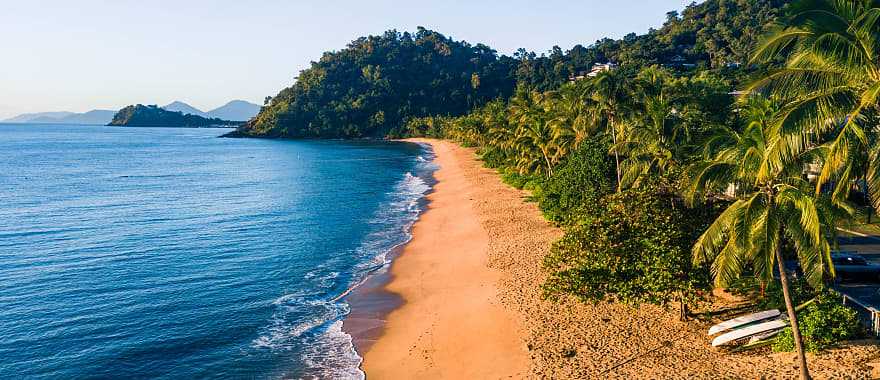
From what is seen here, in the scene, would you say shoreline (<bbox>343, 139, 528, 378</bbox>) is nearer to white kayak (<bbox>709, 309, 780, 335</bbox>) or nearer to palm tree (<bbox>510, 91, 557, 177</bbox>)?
white kayak (<bbox>709, 309, 780, 335</bbox>)

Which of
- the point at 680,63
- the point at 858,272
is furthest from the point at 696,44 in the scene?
the point at 858,272

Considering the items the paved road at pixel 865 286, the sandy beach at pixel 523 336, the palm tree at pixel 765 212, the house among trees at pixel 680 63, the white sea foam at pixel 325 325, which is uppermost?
the house among trees at pixel 680 63

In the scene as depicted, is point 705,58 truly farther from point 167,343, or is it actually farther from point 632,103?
point 167,343

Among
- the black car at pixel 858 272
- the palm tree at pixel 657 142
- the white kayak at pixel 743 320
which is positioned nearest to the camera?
the white kayak at pixel 743 320

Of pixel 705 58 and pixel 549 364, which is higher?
pixel 705 58

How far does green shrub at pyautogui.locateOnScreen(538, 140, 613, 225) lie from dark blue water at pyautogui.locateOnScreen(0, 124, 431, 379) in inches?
427

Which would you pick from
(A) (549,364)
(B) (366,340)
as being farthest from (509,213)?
(A) (549,364)

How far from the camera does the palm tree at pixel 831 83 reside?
10578mm

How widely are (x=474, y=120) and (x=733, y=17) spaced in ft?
275

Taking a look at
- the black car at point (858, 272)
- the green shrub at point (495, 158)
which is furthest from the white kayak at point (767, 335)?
the green shrub at point (495, 158)

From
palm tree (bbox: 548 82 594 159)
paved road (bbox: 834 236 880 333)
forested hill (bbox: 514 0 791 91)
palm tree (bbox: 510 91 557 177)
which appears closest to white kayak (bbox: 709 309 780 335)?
paved road (bbox: 834 236 880 333)

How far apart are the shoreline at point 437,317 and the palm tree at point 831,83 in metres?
10.3

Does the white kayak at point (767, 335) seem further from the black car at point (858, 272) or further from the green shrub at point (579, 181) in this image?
the green shrub at point (579, 181)

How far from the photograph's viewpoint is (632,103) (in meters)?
34.3
